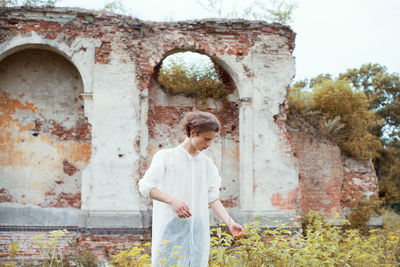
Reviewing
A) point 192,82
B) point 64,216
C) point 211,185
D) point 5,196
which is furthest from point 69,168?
point 211,185

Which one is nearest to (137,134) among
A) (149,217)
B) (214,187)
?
(149,217)

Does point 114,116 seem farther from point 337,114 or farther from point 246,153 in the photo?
point 337,114

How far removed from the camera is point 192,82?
9508 millimetres

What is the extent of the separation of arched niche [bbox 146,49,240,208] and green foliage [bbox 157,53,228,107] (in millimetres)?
96

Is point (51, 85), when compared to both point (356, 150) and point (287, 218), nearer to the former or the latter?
point (287, 218)

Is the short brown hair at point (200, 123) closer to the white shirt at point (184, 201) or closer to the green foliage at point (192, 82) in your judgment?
the white shirt at point (184, 201)

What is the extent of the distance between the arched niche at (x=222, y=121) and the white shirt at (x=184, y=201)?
20.5 feet

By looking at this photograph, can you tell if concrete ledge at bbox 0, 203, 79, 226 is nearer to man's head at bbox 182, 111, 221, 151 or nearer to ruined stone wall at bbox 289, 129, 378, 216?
ruined stone wall at bbox 289, 129, 378, 216

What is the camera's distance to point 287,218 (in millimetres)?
8273

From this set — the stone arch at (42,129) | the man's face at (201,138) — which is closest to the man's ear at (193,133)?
the man's face at (201,138)

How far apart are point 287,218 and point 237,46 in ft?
12.4

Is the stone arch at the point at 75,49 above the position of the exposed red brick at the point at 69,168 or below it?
above

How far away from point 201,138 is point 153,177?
1.43 ft

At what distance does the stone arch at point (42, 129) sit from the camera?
28.2 feet
